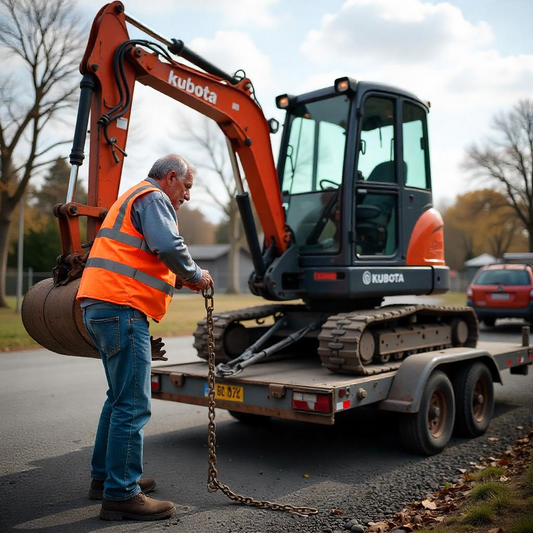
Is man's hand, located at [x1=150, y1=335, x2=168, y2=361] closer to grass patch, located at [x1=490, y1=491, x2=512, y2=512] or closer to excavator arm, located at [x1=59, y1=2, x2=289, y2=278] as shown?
excavator arm, located at [x1=59, y1=2, x2=289, y2=278]

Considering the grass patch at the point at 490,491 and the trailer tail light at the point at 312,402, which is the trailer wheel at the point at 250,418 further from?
the grass patch at the point at 490,491

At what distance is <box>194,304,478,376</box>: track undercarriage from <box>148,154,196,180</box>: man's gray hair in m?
2.02

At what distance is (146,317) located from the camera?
4418 millimetres

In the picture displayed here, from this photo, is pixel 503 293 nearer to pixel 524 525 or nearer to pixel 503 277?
pixel 503 277

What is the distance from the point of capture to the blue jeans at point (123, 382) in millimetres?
4258

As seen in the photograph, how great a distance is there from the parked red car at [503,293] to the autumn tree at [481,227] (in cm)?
2954

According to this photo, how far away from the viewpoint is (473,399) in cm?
705

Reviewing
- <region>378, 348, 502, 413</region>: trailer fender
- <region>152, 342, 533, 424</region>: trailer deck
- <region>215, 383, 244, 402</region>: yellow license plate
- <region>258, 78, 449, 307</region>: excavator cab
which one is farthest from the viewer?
<region>258, 78, 449, 307</region>: excavator cab

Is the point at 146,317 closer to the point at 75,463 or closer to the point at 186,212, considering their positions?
the point at 75,463

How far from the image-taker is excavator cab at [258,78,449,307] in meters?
6.95

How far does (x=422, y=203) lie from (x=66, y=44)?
2228 cm

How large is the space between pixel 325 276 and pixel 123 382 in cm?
313

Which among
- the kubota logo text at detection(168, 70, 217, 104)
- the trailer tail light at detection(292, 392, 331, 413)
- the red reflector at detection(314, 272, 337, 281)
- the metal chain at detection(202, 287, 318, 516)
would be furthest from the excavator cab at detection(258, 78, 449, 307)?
the metal chain at detection(202, 287, 318, 516)

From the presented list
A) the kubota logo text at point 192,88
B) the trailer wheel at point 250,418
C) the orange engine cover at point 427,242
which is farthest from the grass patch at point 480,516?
the kubota logo text at point 192,88
